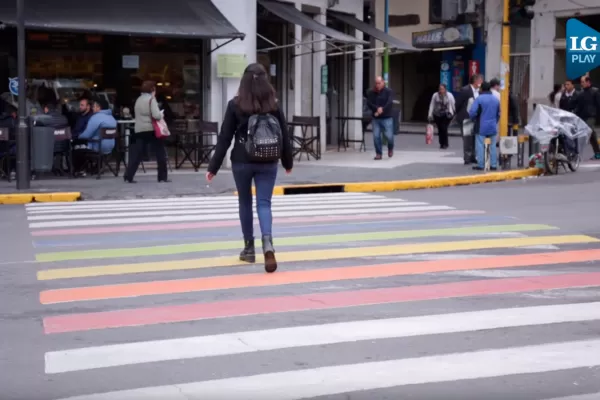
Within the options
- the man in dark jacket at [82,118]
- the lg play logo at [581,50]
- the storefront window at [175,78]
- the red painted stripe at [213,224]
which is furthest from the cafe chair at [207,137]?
the lg play logo at [581,50]

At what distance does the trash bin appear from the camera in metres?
18.2

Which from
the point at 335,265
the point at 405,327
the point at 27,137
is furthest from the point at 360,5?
the point at 405,327

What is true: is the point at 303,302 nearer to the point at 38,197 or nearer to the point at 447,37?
the point at 38,197

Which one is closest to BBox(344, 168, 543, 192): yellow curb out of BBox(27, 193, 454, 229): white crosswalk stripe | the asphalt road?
BBox(27, 193, 454, 229): white crosswalk stripe

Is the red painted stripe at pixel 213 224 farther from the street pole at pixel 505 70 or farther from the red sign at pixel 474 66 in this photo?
the red sign at pixel 474 66

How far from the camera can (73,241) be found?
1199 cm

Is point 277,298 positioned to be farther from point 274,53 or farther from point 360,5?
point 360,5

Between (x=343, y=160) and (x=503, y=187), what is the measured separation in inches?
240

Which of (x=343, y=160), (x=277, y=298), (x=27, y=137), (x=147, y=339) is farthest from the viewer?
(x=343, y=160)

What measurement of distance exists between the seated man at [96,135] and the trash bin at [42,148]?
3.87ft

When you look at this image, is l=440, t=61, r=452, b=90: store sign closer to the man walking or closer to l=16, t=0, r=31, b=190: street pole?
the man walking

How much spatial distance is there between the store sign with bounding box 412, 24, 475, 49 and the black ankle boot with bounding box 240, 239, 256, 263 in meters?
31.6

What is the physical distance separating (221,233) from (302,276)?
126 inches

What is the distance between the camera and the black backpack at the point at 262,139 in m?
9.39
